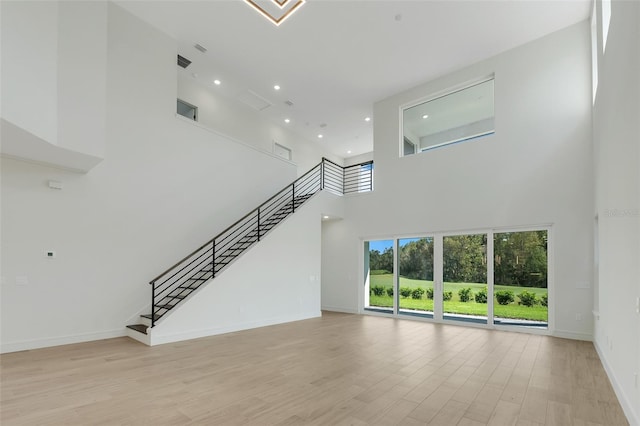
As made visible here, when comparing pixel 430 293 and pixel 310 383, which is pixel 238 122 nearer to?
pixel 430 293

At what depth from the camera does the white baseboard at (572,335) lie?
5.89 meters

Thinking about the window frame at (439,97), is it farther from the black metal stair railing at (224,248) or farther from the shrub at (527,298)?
the shrub at (527,298)

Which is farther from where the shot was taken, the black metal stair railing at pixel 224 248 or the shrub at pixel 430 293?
the shrub at pixel 430 293

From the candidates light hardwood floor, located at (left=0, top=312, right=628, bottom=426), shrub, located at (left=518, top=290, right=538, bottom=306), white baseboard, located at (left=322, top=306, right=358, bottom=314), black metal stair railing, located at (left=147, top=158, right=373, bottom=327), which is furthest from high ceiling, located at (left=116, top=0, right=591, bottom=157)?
white baseboard, located at (left=322, top=306, right=358, bottom=314)

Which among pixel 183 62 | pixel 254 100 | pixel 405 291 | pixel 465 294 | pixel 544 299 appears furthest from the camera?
pixel 254 100

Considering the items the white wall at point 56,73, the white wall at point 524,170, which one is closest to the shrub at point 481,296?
the white wall at point 524,170

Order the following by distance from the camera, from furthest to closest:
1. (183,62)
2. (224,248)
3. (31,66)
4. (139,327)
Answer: (224,248) → (183,62) → (139,327) → (31,66)

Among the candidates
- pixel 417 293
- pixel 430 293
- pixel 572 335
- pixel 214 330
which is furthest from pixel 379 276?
pixel 214 330

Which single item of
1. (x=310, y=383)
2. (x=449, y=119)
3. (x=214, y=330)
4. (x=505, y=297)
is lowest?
(x=214, y=330)

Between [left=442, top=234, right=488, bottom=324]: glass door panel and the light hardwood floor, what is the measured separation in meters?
1.53

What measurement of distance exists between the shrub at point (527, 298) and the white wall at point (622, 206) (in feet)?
7.74

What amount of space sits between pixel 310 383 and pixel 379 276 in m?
5.98

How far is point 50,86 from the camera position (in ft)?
14.7

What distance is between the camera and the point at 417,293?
8.38 m
